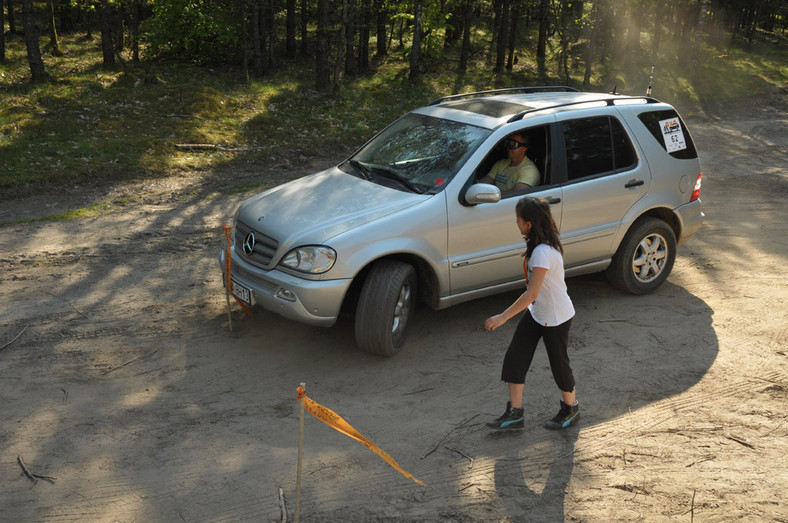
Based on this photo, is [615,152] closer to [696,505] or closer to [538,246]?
[538,246]

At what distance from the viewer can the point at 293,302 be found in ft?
18.1

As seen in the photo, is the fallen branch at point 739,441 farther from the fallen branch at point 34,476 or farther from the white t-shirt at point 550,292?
the fallen branch at point 34,476

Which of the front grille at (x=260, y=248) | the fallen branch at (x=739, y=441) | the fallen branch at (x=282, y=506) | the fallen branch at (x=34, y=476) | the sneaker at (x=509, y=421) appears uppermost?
the front grille at (x=260, y=248)

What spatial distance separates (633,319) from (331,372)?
314cm

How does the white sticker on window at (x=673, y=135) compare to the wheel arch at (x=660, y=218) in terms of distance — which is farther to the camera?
the white sticker on window at (x=673, y=135)

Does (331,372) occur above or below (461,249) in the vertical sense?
below

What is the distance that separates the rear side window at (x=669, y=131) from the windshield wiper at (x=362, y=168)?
2924 mm

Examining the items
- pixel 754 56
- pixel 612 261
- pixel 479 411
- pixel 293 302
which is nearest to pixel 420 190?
pixel 293 302

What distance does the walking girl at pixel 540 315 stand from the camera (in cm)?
455

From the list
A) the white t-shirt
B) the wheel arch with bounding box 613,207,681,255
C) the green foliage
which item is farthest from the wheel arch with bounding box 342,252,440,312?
the green foliage

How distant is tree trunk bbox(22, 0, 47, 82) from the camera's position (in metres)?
14.4

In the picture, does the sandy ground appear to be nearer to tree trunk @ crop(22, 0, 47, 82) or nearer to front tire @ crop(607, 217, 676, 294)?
Answer: front tire @ crop(607, 217, 676, 294)

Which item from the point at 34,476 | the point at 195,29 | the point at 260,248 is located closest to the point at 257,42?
the point at 195,29

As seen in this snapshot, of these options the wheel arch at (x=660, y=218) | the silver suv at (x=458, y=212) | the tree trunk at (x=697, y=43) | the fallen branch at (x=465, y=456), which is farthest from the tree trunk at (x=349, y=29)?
the fallen branch at (x=465, y=456)
